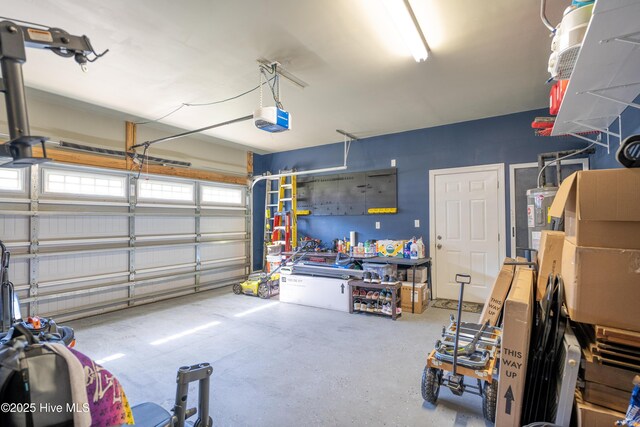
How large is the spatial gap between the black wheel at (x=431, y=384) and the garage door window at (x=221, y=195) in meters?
5.37

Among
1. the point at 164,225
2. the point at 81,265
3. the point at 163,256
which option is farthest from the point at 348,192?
the point at 81,265

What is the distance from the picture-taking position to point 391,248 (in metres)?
5.44

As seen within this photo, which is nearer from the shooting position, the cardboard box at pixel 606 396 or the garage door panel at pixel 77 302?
the cardboard box at pixel 606 396

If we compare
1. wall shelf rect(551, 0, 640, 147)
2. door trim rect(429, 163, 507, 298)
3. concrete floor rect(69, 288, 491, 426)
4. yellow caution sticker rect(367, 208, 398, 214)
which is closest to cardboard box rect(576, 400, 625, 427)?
concrete floor rect(69, 288, 491, 426)

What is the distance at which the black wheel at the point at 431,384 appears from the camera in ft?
7.56

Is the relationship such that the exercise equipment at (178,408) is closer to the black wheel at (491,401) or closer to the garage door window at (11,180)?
the black wheel at (491,401)

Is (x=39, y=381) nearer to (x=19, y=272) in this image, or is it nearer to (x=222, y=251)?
(x=19, y=272)

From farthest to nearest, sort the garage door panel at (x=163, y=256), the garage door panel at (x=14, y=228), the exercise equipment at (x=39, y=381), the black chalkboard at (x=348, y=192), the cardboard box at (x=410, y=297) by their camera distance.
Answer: the black chalkboard at (x=348, y=192), the garage door panel at (x=163, y=256), the cardboard box at (x=410, y=297), the garage door panel at (x=14, y=228), the exercise equipment at (x=39, y=381)

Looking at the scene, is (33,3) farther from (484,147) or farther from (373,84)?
(484,147)

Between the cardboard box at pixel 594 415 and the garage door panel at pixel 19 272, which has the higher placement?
the garage door panel at pixel 19 272

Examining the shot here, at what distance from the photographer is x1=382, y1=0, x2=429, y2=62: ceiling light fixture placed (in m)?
2.27

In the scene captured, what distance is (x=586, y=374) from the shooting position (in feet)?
4.82

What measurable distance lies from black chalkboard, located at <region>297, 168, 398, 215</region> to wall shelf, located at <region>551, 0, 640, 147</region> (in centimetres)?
323

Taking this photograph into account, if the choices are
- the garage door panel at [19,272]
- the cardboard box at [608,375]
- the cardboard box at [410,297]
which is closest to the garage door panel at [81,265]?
the garage door panel at [19,272]
